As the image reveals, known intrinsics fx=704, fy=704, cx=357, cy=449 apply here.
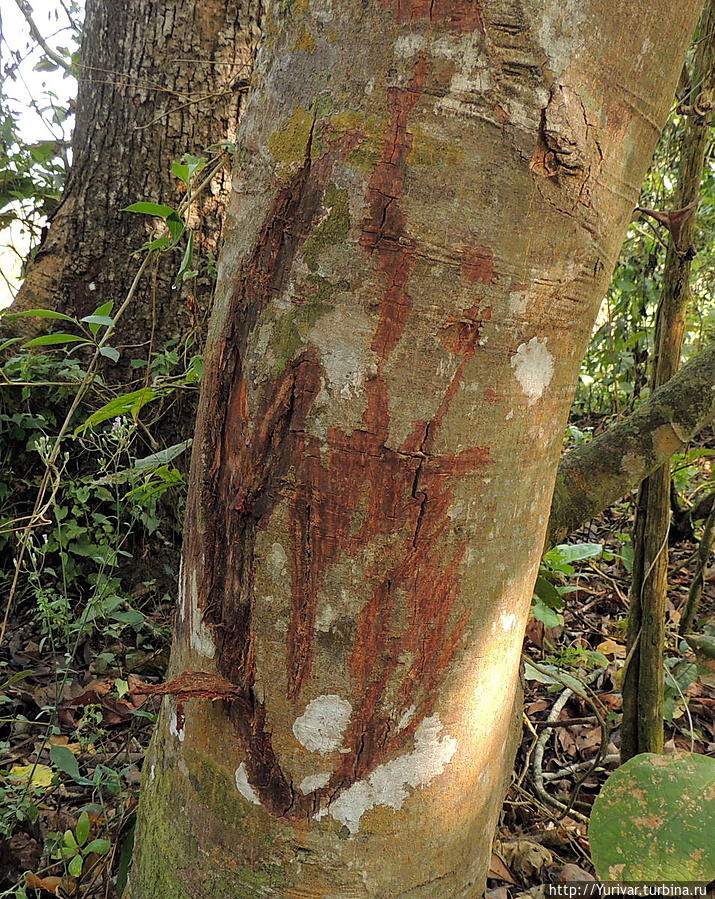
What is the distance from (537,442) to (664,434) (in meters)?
0.63

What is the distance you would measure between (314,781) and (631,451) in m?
0.89

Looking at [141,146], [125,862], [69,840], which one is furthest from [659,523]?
[141,146]

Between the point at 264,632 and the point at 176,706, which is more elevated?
the point at 264,632

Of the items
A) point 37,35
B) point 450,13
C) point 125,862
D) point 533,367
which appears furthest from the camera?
point 37,35

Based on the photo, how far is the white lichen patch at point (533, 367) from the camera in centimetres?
87

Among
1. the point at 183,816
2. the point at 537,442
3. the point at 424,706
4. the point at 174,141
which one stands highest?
the point at 174,141

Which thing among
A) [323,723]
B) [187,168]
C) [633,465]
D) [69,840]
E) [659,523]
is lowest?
[69,840]

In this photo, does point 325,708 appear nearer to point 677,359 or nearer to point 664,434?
point 664,434

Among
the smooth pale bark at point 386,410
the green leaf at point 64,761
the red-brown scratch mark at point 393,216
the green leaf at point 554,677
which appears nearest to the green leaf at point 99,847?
the green leaf at point 64,761

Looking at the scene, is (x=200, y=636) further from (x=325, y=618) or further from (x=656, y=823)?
(x=656, y=823)

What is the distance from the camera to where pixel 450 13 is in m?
0.77

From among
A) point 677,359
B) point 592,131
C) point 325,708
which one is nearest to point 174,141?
point 677,359

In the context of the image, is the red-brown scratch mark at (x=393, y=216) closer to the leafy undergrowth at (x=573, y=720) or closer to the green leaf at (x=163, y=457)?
the green leaf at (x=163, y=457)

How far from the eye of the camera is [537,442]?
0.93m
